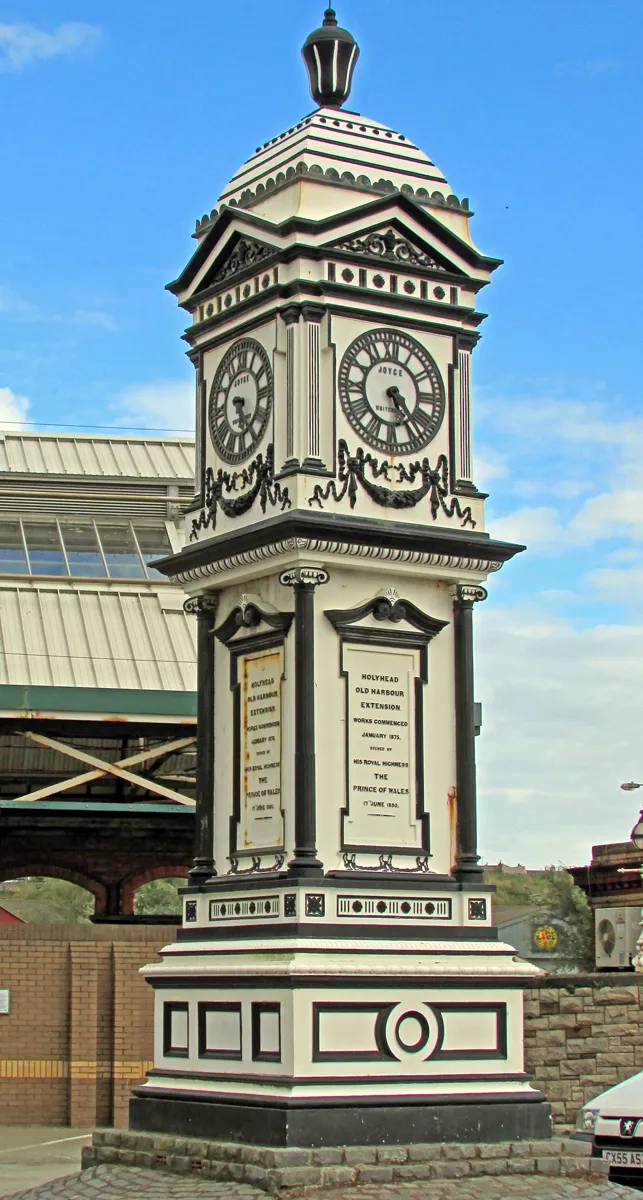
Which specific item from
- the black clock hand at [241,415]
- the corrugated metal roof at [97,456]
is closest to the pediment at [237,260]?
the black clock hand at [241,415]

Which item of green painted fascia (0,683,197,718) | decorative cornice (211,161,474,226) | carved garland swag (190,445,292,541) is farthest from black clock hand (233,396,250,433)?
green painted fascia (0,683,197,718)

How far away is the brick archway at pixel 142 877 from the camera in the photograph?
29.9 metres

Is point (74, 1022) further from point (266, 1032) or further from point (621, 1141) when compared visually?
point (266, 1032)

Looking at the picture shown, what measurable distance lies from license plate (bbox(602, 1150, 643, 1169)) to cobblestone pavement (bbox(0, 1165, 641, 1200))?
146 cm

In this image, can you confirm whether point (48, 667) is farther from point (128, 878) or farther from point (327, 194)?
point (327, 194)

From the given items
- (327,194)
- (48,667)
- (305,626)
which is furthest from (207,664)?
(48,667)

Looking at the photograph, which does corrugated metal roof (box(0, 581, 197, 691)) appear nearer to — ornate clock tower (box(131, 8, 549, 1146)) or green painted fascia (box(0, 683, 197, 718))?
green painted fascia (box(0, 683, 197, 718))

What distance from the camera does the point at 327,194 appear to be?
46.9ft

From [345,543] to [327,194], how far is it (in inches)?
113

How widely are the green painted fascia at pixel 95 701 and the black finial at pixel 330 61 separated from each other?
38.8 feet

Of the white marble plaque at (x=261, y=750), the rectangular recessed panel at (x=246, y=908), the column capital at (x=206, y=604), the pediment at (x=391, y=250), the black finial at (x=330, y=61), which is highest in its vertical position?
the black finial at (x=330, y=61)

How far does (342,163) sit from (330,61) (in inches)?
48.7

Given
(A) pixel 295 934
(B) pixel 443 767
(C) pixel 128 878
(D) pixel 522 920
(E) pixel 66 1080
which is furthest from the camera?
(D) pixel 522 920

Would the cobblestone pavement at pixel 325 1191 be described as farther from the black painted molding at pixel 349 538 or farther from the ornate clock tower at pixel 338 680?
the black painted molding at pixel 349 538
